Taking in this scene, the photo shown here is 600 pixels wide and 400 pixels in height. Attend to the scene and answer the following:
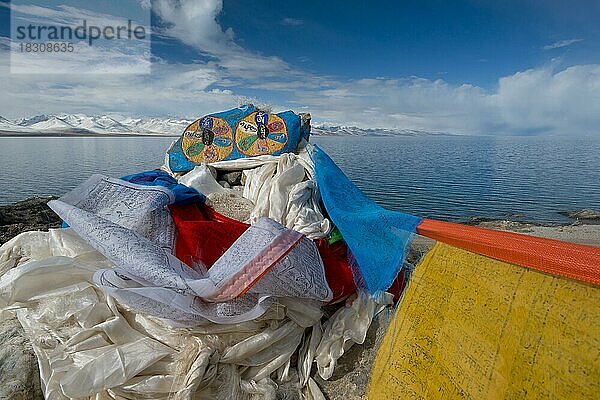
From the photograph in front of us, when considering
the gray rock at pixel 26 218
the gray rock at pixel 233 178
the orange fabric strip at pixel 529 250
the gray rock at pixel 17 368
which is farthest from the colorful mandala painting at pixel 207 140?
the orange fabric strip at pixel 529 250

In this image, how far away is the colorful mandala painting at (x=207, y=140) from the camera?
516 cm

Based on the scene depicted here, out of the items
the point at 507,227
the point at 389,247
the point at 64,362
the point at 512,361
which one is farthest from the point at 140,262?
the point at 507,227

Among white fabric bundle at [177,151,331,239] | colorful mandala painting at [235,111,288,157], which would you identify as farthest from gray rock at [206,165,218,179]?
colorful mandala painting at [235,111,288,157]

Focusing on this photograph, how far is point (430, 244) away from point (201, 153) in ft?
10.8

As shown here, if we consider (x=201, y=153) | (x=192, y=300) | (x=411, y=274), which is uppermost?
(x=201, y=153)

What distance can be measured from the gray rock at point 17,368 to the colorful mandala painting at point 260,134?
114 inches

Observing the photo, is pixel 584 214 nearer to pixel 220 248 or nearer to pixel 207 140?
pixel 207 140

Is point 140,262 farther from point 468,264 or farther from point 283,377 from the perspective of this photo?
point 468,264

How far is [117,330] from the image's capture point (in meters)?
2.57

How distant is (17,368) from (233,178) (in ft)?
8.93

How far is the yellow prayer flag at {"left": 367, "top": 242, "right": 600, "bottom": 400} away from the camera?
158 centimetres

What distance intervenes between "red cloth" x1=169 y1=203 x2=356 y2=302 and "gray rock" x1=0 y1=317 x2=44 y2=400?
39.5 inches

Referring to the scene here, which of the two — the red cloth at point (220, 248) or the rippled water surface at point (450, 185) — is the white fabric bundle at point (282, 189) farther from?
the rippled water surface at point (450, 185)

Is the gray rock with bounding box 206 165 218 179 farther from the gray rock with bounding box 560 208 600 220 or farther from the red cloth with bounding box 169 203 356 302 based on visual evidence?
the gray rock with bounding box 560 208 600 220
